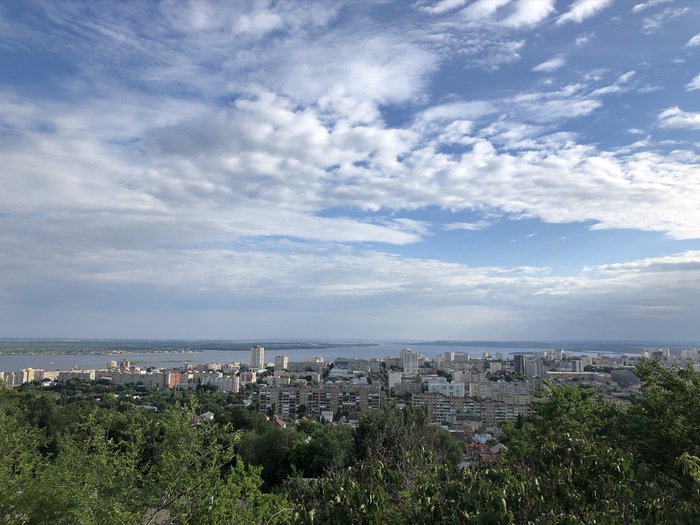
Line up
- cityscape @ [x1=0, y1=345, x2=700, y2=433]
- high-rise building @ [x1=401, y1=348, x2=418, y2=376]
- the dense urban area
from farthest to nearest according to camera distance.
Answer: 1. high-rise building @ [x1=401, y1=348, x2=418, y2=376]
2. cityscape @ [x1=0, y1=345, x2=700, y2=433]
3. the dense urban area

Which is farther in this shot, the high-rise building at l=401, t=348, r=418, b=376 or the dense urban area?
the high-rise building at l=401, t=348, r=418, b=376

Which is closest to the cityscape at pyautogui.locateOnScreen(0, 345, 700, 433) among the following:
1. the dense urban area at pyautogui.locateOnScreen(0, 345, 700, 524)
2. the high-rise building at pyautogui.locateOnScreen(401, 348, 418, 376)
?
the high-rise building at pyautogui.locateOnScreen(401, 348, 418, 376)

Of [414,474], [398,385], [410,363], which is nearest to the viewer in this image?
[414,474]

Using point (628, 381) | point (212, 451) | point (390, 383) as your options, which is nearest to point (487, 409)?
point (628, 381)

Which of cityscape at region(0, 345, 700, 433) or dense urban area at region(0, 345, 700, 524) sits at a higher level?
dense urban area at region(0, 345, 700, 524)

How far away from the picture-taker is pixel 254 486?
19.6 feet

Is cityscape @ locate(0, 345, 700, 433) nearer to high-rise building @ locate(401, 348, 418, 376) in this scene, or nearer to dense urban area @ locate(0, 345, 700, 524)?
high-rise building @ locate(401, 348, 418, 376)

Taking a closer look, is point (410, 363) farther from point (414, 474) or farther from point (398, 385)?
point (414, 474)

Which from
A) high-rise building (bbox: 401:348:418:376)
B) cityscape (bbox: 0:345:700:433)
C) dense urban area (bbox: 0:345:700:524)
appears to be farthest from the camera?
high-rise building (bbox: 401:348:418:376)

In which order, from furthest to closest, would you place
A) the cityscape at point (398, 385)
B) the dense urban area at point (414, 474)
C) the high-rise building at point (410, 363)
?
the high-rise building at point (410, 363) < the cityscape at point (398, 385) < the dense urban area at point (414, 474)

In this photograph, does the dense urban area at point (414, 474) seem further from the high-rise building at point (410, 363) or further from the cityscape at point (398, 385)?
the high-rise building at point (410, 363)

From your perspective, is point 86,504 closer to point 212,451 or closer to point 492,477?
point 212,451

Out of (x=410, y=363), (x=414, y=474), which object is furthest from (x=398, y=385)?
(x=414, y=474)

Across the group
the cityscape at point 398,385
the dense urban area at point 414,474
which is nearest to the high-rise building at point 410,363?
the cityscape at point 398,385
